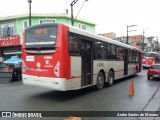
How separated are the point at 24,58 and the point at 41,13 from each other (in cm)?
1891

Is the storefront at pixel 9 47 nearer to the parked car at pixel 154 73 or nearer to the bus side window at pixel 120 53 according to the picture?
the bus side window at pixel 120 53

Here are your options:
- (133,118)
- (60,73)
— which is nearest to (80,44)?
(60,73)

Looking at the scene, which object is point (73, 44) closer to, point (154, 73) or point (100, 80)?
point (100, 80)

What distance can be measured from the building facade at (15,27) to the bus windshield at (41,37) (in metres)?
18.1

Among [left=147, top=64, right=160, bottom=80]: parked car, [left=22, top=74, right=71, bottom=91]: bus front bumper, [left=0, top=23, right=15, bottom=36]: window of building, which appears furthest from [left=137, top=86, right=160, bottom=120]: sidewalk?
[left=0, top=23, right=15, bottom=36]: window of building

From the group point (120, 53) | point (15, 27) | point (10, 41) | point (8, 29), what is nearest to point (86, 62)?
point (120, 53)

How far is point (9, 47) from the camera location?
29156 mm

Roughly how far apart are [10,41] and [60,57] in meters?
20.7

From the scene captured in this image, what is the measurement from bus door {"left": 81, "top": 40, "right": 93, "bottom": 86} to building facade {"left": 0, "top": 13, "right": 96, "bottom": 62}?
1790cm

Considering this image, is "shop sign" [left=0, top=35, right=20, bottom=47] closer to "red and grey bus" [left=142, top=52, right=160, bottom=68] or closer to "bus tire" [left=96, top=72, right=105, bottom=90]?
"bus tire" [left=96, top=72, right=105, bottom=90]

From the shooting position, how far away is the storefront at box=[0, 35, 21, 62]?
27.9 meters

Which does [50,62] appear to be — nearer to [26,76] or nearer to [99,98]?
[26,76]

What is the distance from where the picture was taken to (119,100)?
32.6 ft

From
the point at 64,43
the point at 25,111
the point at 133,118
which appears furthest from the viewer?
the point at 64,43
